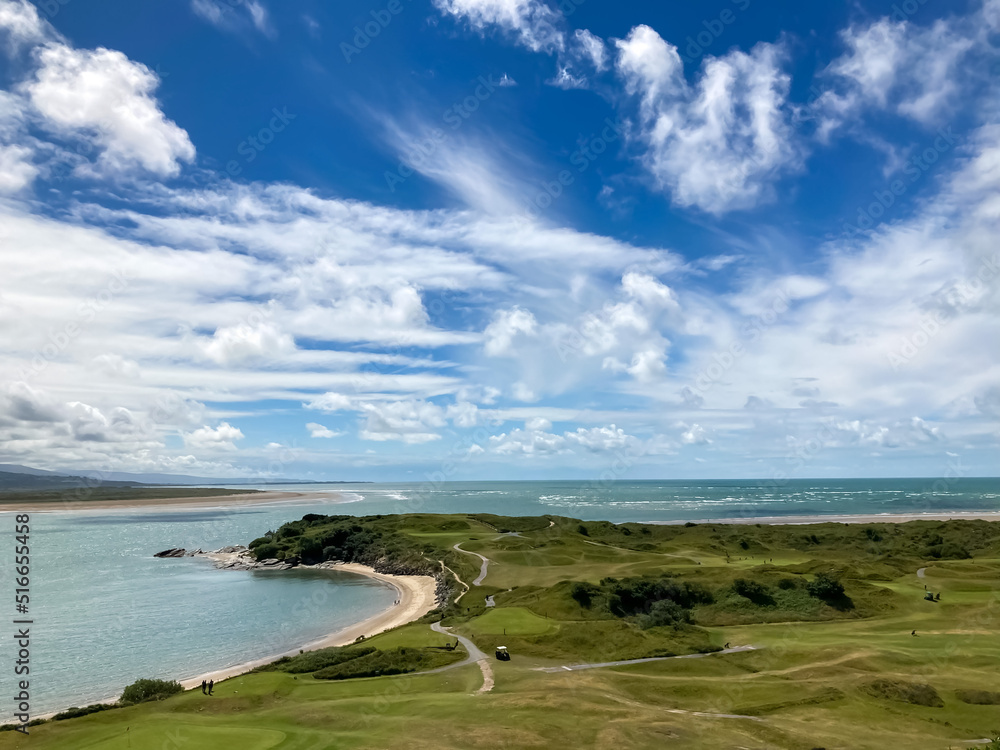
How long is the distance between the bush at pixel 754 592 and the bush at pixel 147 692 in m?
53.5

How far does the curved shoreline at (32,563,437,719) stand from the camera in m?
51.0

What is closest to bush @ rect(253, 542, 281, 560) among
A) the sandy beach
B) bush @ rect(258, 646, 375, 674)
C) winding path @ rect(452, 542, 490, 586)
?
winding path @ rect(452, 542, 490, 586)

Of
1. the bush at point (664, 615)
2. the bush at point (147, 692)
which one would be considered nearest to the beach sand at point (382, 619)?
the bush at point (147, 692)

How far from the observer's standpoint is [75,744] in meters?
28.8

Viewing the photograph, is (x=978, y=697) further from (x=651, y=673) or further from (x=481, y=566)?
(x=481, y=566)

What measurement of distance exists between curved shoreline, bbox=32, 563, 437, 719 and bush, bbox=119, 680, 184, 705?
249 inches

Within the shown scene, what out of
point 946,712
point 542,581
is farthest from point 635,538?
point 946,712

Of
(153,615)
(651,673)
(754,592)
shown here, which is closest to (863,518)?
(754,592)

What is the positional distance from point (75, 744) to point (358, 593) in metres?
64.8

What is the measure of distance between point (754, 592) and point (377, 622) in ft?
143

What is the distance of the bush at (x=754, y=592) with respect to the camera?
61688 millimetres

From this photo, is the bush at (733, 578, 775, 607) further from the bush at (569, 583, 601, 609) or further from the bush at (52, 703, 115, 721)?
the bush at (52, 703, 115, 721)

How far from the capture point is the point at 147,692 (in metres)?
38.3

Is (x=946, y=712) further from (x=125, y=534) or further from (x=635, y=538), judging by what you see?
(x=125, y=534)
